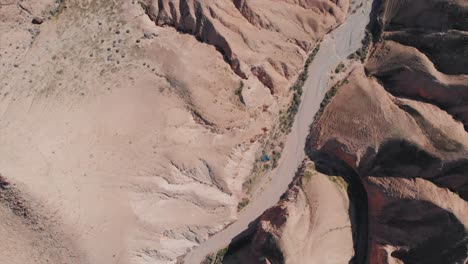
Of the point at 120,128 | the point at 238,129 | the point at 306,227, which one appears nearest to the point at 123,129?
the point at 120,128

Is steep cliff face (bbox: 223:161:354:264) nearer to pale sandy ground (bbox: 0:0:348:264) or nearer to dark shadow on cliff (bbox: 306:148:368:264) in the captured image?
dark shadow on cliff (bbox: 306:148:368:264)

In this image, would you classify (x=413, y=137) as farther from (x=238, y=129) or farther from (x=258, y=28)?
(x=258, y=28)

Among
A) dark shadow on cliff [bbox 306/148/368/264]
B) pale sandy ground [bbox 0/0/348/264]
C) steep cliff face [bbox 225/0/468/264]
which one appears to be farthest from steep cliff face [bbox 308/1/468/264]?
pale sandy ground [bbox 0/0/348/264]

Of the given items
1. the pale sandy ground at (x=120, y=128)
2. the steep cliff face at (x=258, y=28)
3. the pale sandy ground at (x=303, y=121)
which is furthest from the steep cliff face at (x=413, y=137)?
the pale sandy ground at (x=120, y=128)

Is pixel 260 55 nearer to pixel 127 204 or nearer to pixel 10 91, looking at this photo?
pixel 127 204

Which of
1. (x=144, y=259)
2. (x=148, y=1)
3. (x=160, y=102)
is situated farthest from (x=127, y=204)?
(x=148, y=1)

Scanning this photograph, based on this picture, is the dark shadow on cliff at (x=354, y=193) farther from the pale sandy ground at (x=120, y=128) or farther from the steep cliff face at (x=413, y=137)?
the pale sandy ground at (x=120, y=128)
